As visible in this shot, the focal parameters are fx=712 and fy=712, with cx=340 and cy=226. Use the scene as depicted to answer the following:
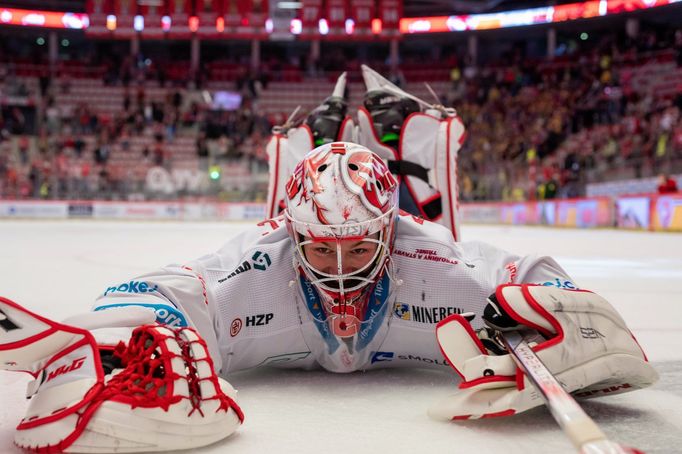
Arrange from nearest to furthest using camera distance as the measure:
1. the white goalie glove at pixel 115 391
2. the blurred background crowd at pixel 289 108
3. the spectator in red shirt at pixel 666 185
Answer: the white goalie glove at pixel 115 391
the spectator in red shirt at pixel 666 185
the blurred background crowd at pixel 289 108

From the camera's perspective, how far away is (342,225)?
164 cm

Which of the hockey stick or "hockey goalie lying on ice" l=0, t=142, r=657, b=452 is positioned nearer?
the hockey stick

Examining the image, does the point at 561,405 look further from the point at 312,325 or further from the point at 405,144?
the point at 405,144

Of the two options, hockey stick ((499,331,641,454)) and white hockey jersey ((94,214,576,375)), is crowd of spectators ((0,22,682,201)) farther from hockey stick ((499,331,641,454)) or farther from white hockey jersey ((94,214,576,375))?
hockey stick ((499,331,641,454))

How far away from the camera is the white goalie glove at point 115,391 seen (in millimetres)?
1192

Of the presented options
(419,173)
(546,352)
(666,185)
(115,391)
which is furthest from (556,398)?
(666,185)

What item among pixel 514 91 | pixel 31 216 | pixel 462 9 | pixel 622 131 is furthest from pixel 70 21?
pixel 622 131

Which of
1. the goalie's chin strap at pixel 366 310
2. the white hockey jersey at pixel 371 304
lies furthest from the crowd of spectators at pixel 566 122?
the goalie's chin strap at pixel 366 310

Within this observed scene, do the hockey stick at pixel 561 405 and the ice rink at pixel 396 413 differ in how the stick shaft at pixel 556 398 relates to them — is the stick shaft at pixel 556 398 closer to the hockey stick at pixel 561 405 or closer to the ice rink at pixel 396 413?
the hockey stick at pixel 561 405

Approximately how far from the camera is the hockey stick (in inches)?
40.7

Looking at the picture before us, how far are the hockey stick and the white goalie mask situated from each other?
377 millimetres

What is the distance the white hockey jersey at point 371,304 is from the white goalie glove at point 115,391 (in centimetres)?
43

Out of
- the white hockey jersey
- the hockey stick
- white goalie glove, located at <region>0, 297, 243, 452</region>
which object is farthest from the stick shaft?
white goalie glove, located at <region>0, 297, 243, 452</region>

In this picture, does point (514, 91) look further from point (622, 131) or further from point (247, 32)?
point (247, 32)
